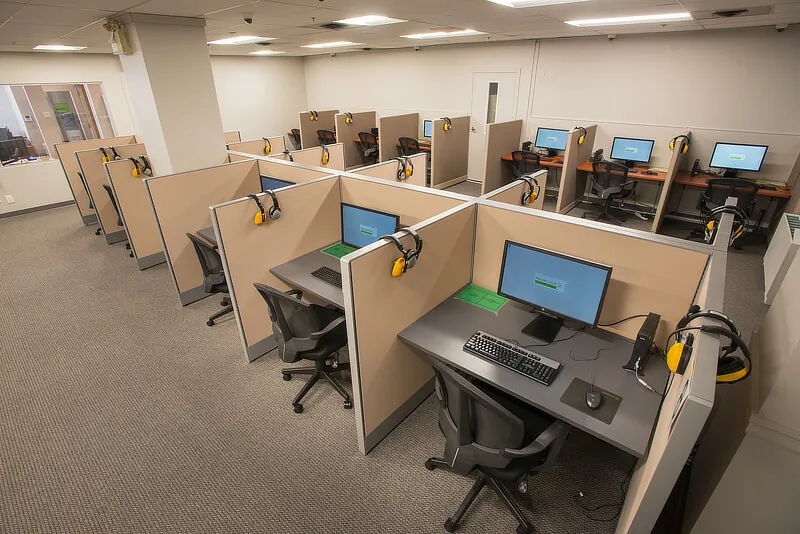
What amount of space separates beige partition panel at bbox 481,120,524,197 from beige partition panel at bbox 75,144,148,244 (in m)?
4.64

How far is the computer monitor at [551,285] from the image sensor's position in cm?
175

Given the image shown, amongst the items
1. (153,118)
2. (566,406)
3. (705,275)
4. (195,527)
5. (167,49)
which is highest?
(167,49)

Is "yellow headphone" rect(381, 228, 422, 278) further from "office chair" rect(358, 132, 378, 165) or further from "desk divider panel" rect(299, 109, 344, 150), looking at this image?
"desk divider panel" rect(299, 109, 344, 150)

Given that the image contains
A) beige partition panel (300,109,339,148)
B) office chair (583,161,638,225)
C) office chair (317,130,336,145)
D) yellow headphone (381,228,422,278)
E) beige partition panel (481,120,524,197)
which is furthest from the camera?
beige partition panel (300,109,339,148)

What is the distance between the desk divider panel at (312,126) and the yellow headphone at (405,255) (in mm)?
6956

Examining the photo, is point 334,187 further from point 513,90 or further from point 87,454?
point 513,90

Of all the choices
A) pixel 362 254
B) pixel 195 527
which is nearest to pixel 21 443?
pixel 195 527

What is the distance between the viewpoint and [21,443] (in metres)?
2.21

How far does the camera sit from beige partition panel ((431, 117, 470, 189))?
6.12 metres

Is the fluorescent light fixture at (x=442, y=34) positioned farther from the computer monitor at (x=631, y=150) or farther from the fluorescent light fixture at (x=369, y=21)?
the computer monitor at (x=631, y=150)

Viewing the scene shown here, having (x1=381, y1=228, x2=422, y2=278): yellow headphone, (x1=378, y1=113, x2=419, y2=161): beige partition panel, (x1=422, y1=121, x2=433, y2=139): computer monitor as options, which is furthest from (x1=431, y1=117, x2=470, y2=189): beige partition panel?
(x1=381, y1=228, x2=422, y2=278): yellow headphone

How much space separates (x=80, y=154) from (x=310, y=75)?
5802 millimetres

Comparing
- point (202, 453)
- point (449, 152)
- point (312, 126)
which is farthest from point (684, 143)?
point (312, 126)

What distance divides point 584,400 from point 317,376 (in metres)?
1.63
